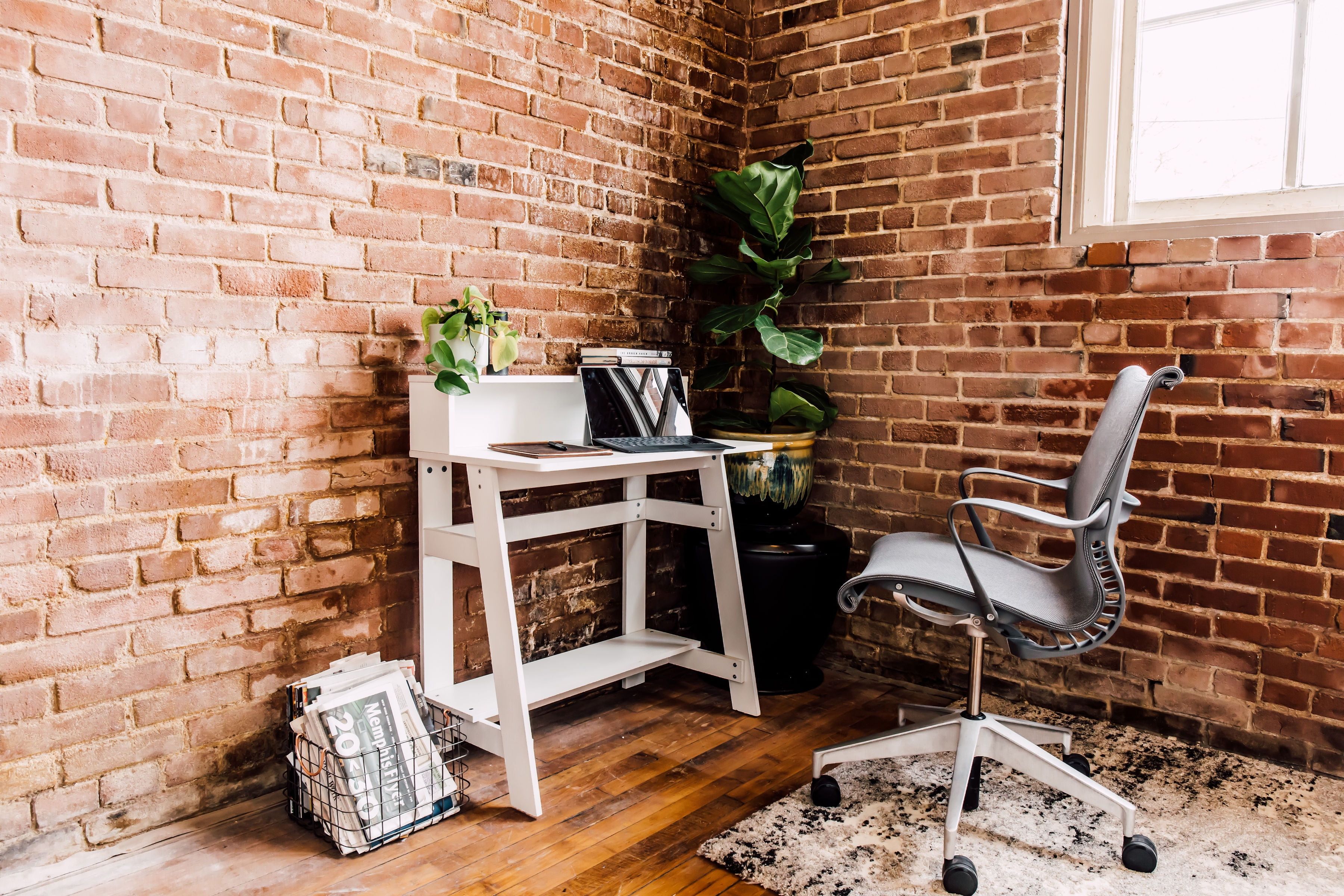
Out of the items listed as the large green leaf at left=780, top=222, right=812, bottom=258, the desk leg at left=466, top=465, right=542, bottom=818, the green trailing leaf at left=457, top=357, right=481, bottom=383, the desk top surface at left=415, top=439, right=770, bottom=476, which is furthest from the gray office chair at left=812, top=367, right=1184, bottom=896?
the large green leaf at left=780, top=222, right=812, bottom=258

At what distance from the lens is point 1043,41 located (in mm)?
2545

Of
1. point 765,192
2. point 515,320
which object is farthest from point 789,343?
point 515,320

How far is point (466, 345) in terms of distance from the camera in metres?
2.18

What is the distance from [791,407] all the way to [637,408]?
0.56 m

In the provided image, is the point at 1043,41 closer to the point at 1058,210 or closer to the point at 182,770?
the point at 1058,210

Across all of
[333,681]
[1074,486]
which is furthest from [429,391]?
[1074,486]

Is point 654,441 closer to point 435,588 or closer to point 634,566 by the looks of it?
point 634,566

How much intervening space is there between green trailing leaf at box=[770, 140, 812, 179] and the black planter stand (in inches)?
46.4

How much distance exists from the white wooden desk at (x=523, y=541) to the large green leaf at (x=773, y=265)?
65 centimetres

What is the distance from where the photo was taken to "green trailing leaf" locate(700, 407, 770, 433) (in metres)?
2.88

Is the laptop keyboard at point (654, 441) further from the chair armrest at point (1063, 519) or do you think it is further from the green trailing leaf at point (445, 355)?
the chair armrest at point (1063, 519)

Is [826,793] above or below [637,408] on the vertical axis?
below

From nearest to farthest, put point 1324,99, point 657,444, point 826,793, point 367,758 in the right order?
point 367,758 → point 826,793 → point 1324,99 → point 657,444

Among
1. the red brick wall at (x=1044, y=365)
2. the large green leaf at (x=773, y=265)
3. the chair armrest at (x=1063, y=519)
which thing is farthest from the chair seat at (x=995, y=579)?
the large green leaf at (x=773, y=265)
